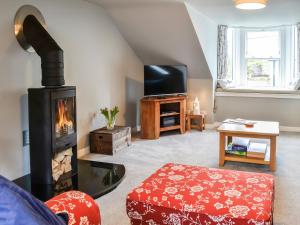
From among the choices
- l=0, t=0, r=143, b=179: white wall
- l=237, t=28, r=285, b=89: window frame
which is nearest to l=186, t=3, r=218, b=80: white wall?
l=237, t=28, r=285, b=89: window frame

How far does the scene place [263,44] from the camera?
677 cm

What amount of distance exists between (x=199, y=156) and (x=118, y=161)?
1044 mm

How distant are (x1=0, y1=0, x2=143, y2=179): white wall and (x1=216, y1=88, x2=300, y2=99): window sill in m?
1.60

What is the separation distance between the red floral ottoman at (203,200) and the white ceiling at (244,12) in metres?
2.74

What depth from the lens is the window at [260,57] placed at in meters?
6.57

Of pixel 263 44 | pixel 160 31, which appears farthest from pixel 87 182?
pixel 263 44

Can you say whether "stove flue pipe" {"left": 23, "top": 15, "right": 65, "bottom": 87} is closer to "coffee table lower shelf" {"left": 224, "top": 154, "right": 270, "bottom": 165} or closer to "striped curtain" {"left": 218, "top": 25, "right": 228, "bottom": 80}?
"coffee table lower shelf" {"left": 224, "top": 154, "right": 270, "bottom": 165}

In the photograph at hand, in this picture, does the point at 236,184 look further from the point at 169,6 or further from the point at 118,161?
the point at 169,6

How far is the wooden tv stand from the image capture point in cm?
559

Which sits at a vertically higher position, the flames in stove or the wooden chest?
the flames in stove

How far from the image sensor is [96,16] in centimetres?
484

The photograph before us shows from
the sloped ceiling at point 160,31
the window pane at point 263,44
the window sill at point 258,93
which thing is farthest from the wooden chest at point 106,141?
the window pane at point 263,44

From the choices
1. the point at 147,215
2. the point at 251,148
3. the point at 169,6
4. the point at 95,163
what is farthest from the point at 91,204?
the point at 169,6

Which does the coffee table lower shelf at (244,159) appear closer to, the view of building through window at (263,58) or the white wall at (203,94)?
the white wall at (203,94)
